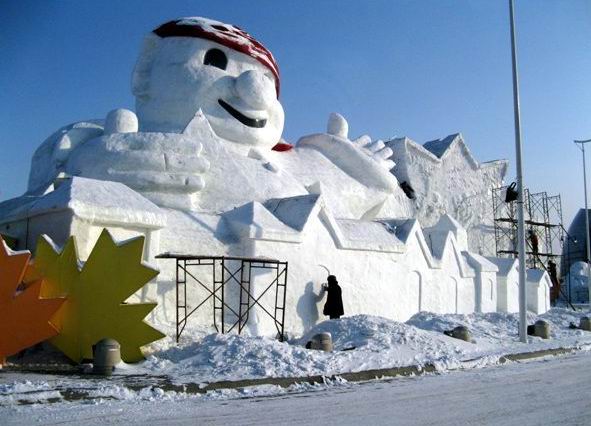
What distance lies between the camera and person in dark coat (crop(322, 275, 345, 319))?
15.9 m

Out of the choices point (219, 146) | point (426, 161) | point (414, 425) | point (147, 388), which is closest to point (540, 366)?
point (414, 425)

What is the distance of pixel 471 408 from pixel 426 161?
2855 cm

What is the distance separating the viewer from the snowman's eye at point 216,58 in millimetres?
21078

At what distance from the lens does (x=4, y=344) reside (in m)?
9.37

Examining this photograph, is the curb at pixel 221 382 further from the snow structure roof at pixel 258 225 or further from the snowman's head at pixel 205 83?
the snowman's head at pixel 205 83

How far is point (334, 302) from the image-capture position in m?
15.9

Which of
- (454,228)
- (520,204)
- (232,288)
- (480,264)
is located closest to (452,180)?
(454,228)

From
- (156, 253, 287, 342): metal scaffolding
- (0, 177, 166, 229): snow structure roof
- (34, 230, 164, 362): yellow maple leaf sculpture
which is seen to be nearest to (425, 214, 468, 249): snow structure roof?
(156, 253, 287, 342): metal scaffolding

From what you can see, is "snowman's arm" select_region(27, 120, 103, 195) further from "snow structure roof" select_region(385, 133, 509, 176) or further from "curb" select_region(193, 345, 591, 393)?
"snow structure roof" select_region(385, 133, 509, 176)

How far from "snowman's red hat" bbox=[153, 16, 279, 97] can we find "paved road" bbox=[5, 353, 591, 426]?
1500cm

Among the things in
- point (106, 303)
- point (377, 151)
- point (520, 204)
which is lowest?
point (106, 303)

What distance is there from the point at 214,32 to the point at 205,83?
1.90 metres

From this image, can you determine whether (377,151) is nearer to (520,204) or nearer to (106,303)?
(520,204)

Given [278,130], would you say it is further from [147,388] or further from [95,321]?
[147,388]
